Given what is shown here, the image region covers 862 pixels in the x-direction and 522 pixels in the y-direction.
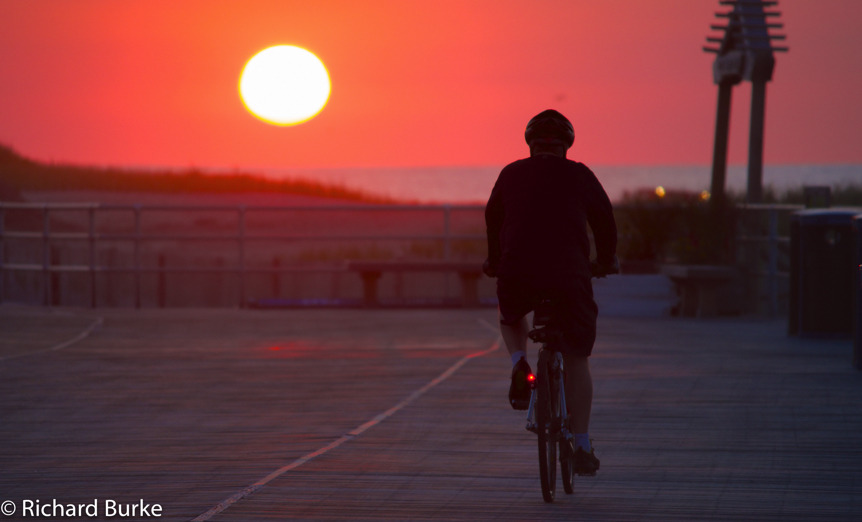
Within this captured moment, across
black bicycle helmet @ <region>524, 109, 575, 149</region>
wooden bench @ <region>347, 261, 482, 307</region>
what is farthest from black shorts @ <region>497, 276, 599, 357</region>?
wooden bench @ <region>347, 261, 482, 307</region>

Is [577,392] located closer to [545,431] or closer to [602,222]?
[545,431]

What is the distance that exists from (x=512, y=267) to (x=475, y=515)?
99cm

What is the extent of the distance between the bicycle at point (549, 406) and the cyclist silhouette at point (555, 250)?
0.04 m

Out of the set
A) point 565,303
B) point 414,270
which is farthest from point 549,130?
point 414,270

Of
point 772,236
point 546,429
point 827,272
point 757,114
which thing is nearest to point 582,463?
point 546,429

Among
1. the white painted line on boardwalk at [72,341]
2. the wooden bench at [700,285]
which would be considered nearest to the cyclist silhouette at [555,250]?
the white painted line on boardwalk at [72,341]

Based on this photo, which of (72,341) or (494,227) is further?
(72,341)

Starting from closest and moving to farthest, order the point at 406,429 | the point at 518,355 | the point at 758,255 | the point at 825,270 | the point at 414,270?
the point at 518,355 → the point at 406,429 → the point at 825,270 → the point at 758,255 → the point at 414,270

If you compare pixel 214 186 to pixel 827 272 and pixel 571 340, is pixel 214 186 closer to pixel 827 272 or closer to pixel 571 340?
pixel 827 272

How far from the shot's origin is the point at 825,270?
41.3 feet

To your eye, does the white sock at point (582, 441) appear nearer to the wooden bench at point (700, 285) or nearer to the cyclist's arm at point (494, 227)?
the cyclist's arm at point (494, 227)

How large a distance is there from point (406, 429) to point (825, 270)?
244 inches

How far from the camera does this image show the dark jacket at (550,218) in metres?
5.66

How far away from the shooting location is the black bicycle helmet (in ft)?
19.0
